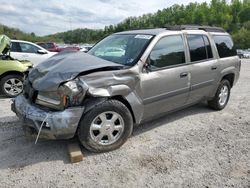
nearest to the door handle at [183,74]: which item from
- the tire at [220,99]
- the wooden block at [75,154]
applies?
the tire at [220,99]

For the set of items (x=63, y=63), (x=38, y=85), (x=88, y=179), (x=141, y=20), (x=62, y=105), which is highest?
(x=141, y=20)

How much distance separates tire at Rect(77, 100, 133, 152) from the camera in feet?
11.5

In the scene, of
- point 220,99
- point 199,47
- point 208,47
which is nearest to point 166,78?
point 199,47

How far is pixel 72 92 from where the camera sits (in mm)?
3320

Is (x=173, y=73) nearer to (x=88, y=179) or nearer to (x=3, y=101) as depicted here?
(x=88, y=179)

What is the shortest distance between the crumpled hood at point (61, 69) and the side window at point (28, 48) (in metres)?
6.92

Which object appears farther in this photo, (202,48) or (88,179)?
(202,48)

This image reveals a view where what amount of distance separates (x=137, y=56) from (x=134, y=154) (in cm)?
144

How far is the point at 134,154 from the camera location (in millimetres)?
3705

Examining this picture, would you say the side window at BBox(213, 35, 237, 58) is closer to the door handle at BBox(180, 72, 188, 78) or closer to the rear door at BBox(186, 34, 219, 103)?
the rear door at BBox(186, 34, 219, 103)

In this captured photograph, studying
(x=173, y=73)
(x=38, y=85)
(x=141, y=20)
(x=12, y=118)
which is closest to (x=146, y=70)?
(x=173, y=73)

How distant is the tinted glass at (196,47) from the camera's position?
476 centimetres

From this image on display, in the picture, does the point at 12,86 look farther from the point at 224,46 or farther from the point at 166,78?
the point at 224,46

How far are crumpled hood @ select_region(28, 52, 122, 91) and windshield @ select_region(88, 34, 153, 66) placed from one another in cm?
31
